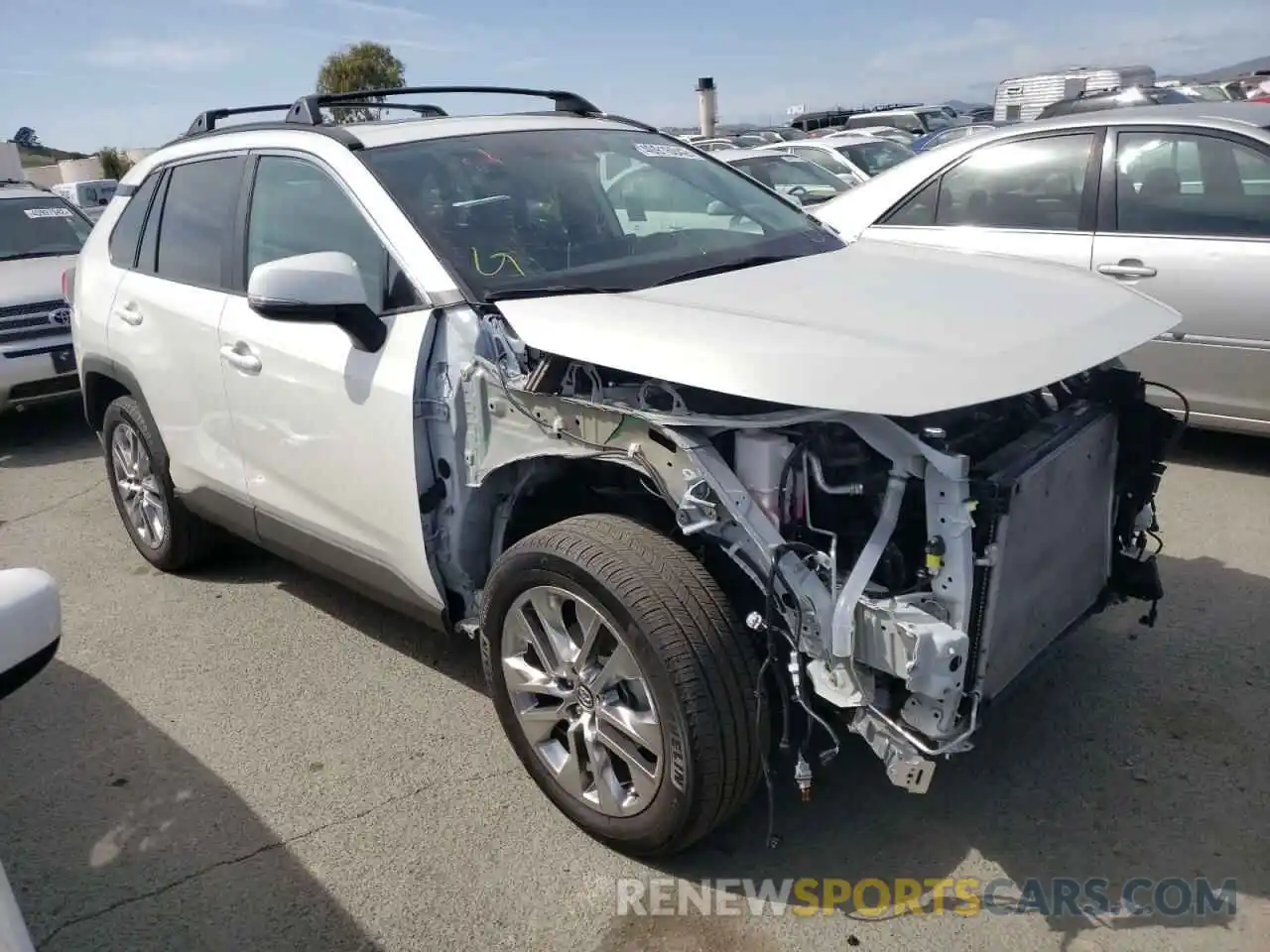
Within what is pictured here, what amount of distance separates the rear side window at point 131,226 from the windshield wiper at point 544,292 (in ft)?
7.57

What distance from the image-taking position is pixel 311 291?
2.78 m

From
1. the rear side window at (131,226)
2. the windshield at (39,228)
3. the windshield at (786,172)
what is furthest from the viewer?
the windshield at (786,172)

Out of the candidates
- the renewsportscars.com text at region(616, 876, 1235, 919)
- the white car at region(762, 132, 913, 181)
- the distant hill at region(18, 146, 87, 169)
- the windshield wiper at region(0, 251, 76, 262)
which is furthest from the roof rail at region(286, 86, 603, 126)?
the distant hill at region(18, 146, 87, 169)

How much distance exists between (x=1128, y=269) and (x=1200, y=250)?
302 mm

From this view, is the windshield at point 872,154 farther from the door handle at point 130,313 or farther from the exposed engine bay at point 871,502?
the exposed engine bay at point 871,502

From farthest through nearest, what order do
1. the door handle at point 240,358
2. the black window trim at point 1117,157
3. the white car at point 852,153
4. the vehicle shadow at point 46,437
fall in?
the white car at point 852,153
the vehicle shadow at point 46,437
the black window trim at point 1117,157
the door handle at point 240,358

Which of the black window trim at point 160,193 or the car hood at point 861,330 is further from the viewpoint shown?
the black window trim at point 160,193

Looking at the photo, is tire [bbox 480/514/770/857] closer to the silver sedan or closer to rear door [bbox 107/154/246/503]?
rear door [bbox 107/154/246/503]

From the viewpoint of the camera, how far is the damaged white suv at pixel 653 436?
227 cm

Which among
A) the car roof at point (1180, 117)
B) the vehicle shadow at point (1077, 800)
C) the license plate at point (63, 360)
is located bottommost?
the vehicle shadow at point (1077, 800)

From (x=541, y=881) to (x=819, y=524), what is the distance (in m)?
1.18

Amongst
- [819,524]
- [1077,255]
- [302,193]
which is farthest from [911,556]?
[1077,255]

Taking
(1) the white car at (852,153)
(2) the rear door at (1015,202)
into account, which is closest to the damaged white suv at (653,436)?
(2) the rear door at (1015,202)

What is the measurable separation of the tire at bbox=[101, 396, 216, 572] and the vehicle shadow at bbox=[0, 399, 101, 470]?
2566mm
